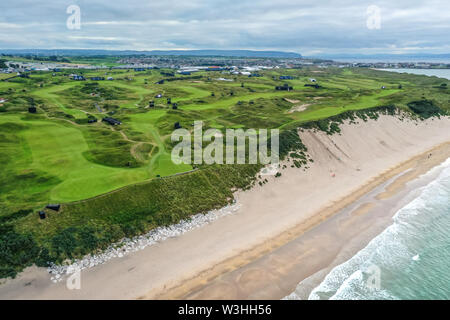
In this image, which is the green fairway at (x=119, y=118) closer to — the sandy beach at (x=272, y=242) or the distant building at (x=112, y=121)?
the distant building at (x=112, y=121)

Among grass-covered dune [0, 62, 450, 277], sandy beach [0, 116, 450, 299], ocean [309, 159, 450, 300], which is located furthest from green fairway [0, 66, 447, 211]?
ocean [309, 159, 450, 300]

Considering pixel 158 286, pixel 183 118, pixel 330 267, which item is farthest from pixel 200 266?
pixel 183 118

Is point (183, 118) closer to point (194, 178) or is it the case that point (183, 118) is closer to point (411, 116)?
point (194, 178)

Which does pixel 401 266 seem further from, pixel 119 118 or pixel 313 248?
pixel 119 118

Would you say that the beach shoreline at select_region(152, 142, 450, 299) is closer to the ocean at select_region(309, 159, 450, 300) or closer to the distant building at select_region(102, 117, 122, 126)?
the ocean at select_region(309, 159, 450, 300)

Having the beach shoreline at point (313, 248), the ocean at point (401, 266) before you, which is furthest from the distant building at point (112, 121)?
the ocean at point (401, 266)

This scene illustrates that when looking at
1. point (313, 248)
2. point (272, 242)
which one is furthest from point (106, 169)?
point (313, 248)

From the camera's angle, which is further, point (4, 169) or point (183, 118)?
point (183, 118)
